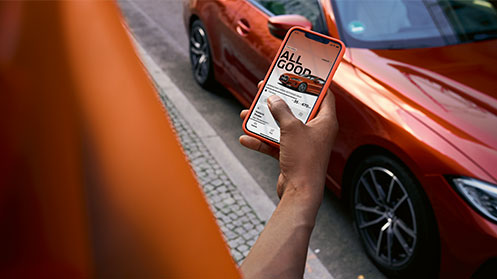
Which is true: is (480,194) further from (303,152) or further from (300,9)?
(300,9)

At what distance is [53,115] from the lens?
46 centimetres

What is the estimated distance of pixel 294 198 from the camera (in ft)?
3.51

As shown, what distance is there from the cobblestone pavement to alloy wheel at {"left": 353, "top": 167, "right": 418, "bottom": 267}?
30.0 inches

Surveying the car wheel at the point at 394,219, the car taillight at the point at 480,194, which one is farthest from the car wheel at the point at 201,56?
the car taillight at the point at 480,194

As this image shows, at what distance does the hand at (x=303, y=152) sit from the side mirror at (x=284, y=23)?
2173 mm

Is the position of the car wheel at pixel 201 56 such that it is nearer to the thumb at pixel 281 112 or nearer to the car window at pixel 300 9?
the car window at pixel 300 9

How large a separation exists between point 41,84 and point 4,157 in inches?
2.8

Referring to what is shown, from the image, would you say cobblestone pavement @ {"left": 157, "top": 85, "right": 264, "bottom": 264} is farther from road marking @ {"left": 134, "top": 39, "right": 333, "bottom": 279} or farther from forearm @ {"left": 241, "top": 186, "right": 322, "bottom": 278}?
forearm @ {"left": 241, "top": 186, "right": 322, "bottom": 278}

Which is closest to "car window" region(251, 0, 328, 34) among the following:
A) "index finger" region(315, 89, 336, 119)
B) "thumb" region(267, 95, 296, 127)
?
"index finger" region(315, 89, 336, 119)

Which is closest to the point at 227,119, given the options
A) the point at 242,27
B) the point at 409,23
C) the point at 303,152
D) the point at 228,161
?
the point at 228,161

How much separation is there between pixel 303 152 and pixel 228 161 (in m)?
3.30

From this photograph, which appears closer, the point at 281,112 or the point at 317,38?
the point at 281,112

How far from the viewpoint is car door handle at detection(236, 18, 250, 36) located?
4306 millimetres

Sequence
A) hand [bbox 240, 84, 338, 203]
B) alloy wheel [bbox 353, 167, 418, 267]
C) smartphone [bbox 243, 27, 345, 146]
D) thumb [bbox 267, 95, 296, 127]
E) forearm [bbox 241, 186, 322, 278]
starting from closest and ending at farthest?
forearm [bbox 241, 186, 322, 278] < hand [bbox 240, 84, 338, 203] < thumb [bbox 267, 95, 296, 127] < smartphone [bbox 243, 27, 345, 146] < alloy wheel [bbox 353, 167, 418, 267]
